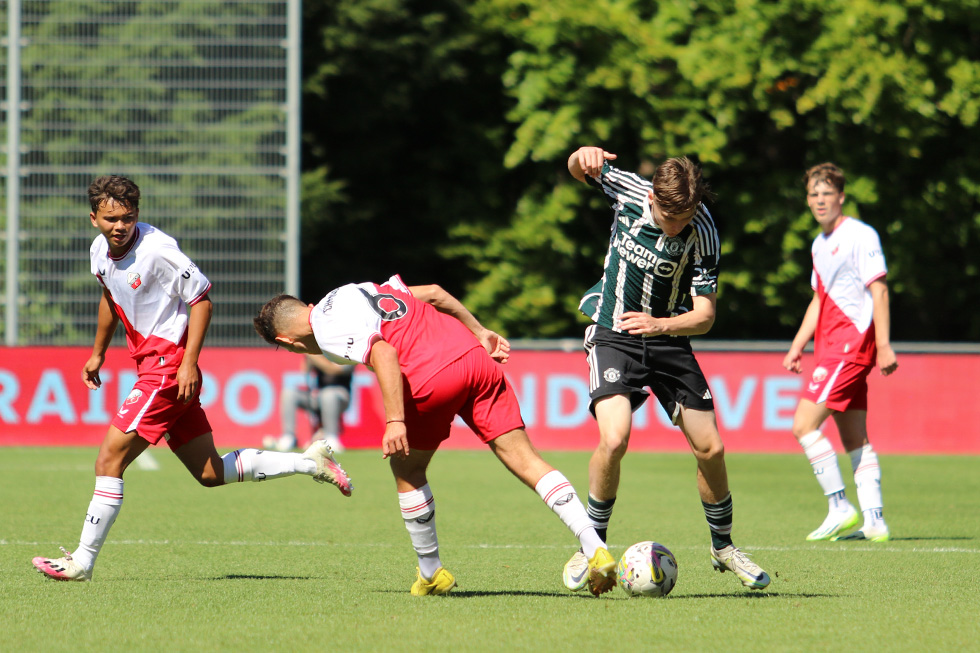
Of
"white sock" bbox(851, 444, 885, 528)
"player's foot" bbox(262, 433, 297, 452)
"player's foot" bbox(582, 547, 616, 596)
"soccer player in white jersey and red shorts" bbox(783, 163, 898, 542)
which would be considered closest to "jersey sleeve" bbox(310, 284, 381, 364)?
"player's foot" bbox(582, 547, 616, 596)

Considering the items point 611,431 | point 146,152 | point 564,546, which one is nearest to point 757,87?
point 146,152

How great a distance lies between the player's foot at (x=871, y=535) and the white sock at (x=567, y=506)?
10.4ft

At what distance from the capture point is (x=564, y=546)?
779cm

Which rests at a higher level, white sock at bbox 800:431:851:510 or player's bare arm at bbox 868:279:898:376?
player's bare arm at bbox 868:279:898:376

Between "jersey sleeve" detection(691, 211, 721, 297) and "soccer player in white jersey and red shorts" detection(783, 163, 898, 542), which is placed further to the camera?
"soccer player in white jersey and red shorts" detection(783, 163, 898, 542)

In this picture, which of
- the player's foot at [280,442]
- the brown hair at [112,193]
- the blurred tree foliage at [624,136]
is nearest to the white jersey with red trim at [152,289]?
the brown hair at [112,193]

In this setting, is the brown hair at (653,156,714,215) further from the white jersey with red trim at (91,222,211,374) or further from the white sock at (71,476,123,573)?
the white sock at (71,476,123,573)

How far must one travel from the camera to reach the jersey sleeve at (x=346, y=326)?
5.51m

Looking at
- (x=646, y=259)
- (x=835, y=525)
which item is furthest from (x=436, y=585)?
(x=835, y=525)

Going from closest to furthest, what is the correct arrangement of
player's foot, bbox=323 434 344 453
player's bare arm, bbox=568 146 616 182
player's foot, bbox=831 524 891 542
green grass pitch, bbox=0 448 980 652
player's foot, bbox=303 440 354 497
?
1. green grass pitch, bbox=0 448 980 652
2. player's bare arm, bbox=568 146 616 182
3. player's foot, bbox=303 440 354 497
4. player's foot, bbox=831 524 891 542
5. player's foot, bbox=323 434 344 453

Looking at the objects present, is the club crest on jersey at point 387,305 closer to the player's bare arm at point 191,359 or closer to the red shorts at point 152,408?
the player's bare arm at point 191,359

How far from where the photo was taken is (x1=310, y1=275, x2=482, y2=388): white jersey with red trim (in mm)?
→ 5547

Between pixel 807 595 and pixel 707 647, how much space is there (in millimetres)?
1374

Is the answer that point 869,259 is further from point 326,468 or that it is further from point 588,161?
point 326,468
